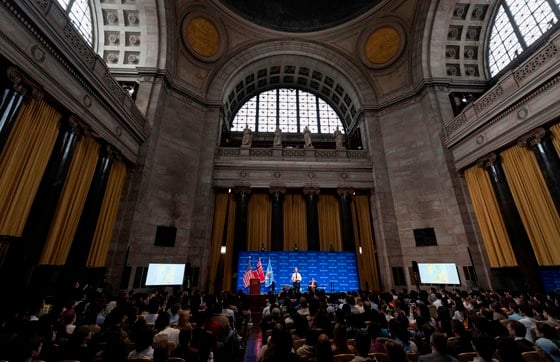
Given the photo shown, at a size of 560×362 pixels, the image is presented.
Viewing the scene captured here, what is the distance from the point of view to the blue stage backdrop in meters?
13.1

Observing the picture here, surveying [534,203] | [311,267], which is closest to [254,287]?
[311,267]

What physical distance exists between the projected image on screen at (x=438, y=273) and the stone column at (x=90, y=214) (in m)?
15.1

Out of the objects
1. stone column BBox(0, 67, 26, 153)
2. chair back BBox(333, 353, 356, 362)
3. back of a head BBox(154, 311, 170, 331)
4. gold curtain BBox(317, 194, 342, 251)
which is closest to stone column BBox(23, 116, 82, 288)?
stone column BBox(0, 67, 26, 153)

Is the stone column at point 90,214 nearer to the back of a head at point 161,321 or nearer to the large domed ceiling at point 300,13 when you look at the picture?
the back of a head at point 161,321

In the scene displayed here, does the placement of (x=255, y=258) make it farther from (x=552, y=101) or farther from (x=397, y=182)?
(x=552, y=101)

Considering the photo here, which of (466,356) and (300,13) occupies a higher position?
(300,13)

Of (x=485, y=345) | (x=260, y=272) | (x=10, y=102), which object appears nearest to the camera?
(x=485, y=345)

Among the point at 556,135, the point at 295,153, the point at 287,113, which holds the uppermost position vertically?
the point at 287,113

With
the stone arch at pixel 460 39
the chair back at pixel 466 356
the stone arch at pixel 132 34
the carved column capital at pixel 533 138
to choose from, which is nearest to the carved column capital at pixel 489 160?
the carved column capital at pixel 533 138

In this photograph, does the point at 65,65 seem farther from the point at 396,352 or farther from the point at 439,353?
the point at 439,353

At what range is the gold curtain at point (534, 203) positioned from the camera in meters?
8.62

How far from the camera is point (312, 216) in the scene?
14.8 meters

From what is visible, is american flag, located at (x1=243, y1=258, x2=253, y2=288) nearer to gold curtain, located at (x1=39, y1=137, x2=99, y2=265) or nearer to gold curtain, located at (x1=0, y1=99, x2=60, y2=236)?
gold curtain, located at (x1=39, y1=137, x2=99, y2=265)

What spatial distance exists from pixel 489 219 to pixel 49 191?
17.2 meters
